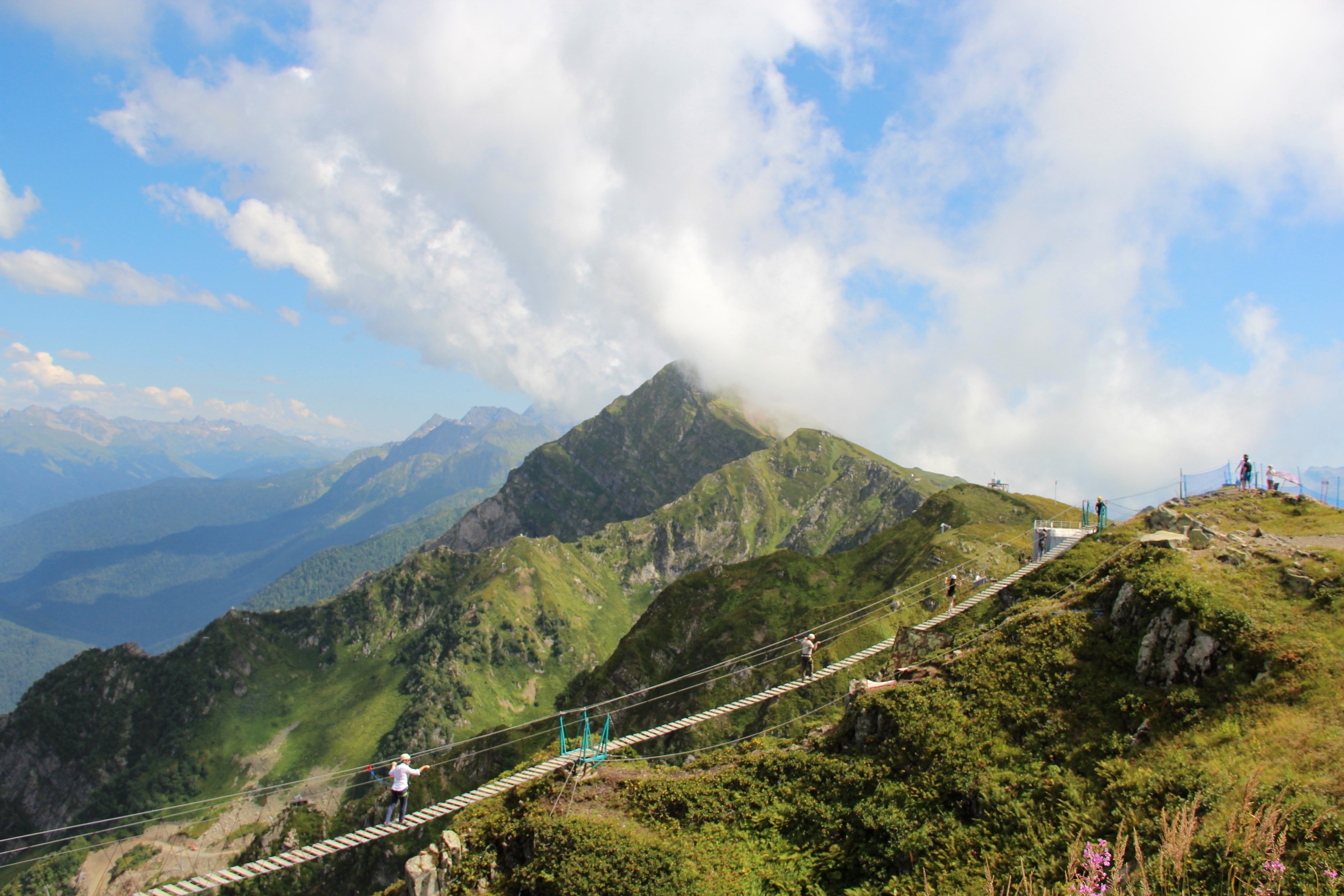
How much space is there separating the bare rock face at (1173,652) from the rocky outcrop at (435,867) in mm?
28056

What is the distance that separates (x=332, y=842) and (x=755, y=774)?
16453 mm

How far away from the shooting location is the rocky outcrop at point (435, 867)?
2694cm

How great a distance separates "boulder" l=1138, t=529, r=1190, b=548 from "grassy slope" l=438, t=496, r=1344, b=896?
1268 millimetres

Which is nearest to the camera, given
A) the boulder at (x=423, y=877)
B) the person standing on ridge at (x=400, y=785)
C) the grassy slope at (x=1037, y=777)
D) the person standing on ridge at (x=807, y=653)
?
the grassy slope at (x=1037, y=777)

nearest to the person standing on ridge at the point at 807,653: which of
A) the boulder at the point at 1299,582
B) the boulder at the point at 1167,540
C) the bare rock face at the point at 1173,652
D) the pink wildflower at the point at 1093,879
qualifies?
the bare rock face at the point at 1173,652

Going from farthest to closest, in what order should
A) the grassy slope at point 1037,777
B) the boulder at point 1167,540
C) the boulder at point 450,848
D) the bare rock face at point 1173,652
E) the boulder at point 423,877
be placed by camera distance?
the boulder at point 1167,540 → the boulder at point 450,848 → the boulder at point 423,877 → the bare rock face at point 1173,652 → the grassy slope at point 1037,777

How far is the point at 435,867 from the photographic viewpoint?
27.7m

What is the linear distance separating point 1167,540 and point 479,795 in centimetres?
3245

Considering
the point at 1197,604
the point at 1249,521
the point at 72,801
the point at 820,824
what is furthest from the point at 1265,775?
the point at 72,801

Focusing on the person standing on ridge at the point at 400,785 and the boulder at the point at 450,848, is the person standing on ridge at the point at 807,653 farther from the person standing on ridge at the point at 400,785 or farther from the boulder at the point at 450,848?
the person standing on ridge at the point at 400,785

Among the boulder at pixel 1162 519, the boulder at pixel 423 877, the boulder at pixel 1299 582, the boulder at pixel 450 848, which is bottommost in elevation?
the boulder at pixel 423 877

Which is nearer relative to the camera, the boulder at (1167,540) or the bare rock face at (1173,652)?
the bare rock face at (1173,652)

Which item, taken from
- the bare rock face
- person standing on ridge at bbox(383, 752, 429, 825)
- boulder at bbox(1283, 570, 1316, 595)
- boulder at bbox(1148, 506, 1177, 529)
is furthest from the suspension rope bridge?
boulder at bbox(1283, 570, 1316, 595)

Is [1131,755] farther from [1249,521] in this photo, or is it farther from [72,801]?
[72,801]
